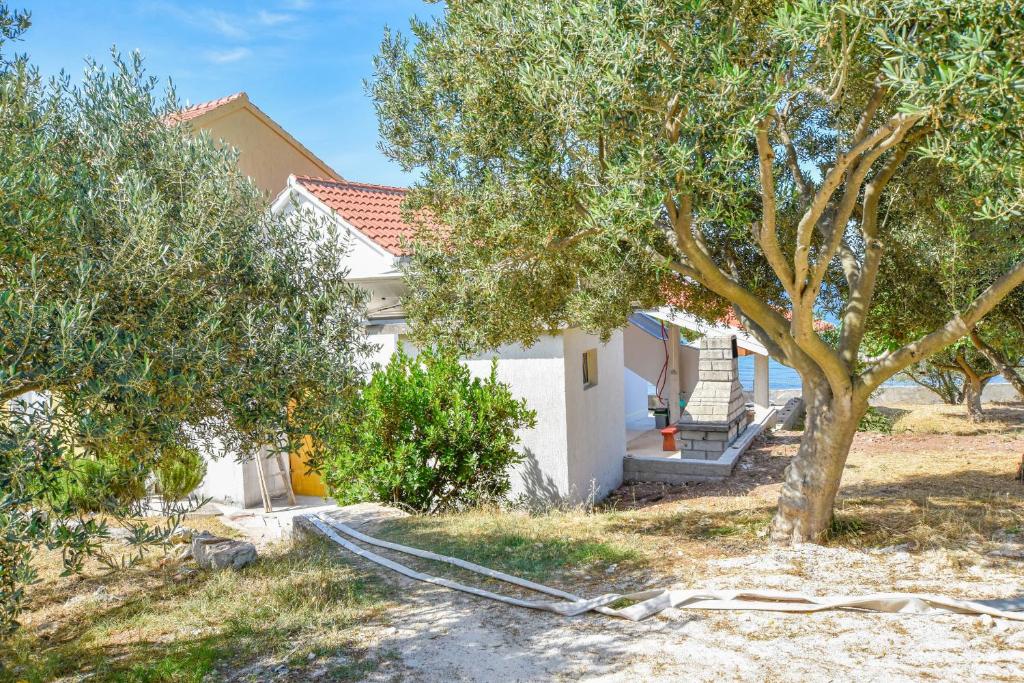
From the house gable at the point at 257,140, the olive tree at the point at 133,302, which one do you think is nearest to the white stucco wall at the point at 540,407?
the olive tree at the point at 133,302

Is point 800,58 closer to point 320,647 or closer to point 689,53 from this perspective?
point 689,53

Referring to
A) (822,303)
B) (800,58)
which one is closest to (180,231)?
(800,58)

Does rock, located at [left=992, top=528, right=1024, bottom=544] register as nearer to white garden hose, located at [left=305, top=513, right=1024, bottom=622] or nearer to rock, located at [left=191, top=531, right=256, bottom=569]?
white garden hose, located at [left=305, top=513, right=1024, bottom=622]

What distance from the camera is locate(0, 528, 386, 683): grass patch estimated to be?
216 inches

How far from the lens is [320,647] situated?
18.5ft

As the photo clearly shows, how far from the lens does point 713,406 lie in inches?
610

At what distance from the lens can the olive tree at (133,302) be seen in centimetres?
395

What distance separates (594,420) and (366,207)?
6.32 metres

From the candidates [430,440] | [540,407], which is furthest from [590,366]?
[430,440]

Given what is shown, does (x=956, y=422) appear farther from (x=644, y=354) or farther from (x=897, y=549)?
(x=897, y=549)

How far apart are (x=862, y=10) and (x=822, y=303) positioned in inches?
250

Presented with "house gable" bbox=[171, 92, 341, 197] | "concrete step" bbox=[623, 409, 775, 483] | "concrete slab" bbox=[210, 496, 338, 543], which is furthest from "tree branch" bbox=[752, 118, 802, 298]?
"house gable" bbox=[171, 92, 341, 197]

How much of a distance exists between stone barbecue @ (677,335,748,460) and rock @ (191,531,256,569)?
9.49 meters

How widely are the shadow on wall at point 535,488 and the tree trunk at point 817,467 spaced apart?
4609mm
